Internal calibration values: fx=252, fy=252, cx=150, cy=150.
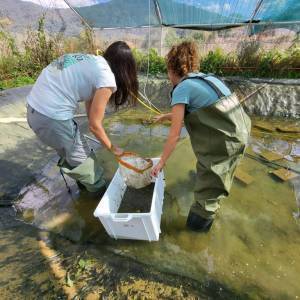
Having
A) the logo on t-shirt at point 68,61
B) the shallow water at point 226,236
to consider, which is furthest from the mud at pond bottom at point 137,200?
the logo on t-shirt at point 68,61

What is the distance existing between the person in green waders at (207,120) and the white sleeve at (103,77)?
466 mm

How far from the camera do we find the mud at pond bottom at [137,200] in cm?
241

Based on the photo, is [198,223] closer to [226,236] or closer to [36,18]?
[226,236]

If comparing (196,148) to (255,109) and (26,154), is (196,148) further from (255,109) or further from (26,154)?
(255,109)

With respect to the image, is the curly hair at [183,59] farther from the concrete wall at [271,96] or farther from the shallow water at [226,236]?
the concrete wall at [271,96]

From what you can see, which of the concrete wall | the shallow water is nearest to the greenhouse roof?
the concrete wall

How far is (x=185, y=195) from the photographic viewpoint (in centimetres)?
294

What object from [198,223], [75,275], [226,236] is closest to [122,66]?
[198,223]

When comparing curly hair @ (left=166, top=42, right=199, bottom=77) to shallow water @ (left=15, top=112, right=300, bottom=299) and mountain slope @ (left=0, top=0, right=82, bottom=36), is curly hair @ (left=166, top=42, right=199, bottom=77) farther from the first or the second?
mountain slope @ (left=0, top=0, right=82, bottom=36)

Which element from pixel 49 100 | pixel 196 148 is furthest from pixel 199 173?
pixel 49 100

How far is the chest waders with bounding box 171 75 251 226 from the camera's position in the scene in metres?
1.84

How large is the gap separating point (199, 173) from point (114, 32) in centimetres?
→ 539

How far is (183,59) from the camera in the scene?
190 centimetres

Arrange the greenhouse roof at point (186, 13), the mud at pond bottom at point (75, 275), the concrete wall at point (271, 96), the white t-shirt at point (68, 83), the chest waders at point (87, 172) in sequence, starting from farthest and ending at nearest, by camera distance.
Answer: the concrete wall at point (271, 96)
the greenhouse roof at point (186, 13)
the chest waders at point (87, 172)
the white t-shirt at point (68, 83)
the mud at pond bottom at point (75, 275)
